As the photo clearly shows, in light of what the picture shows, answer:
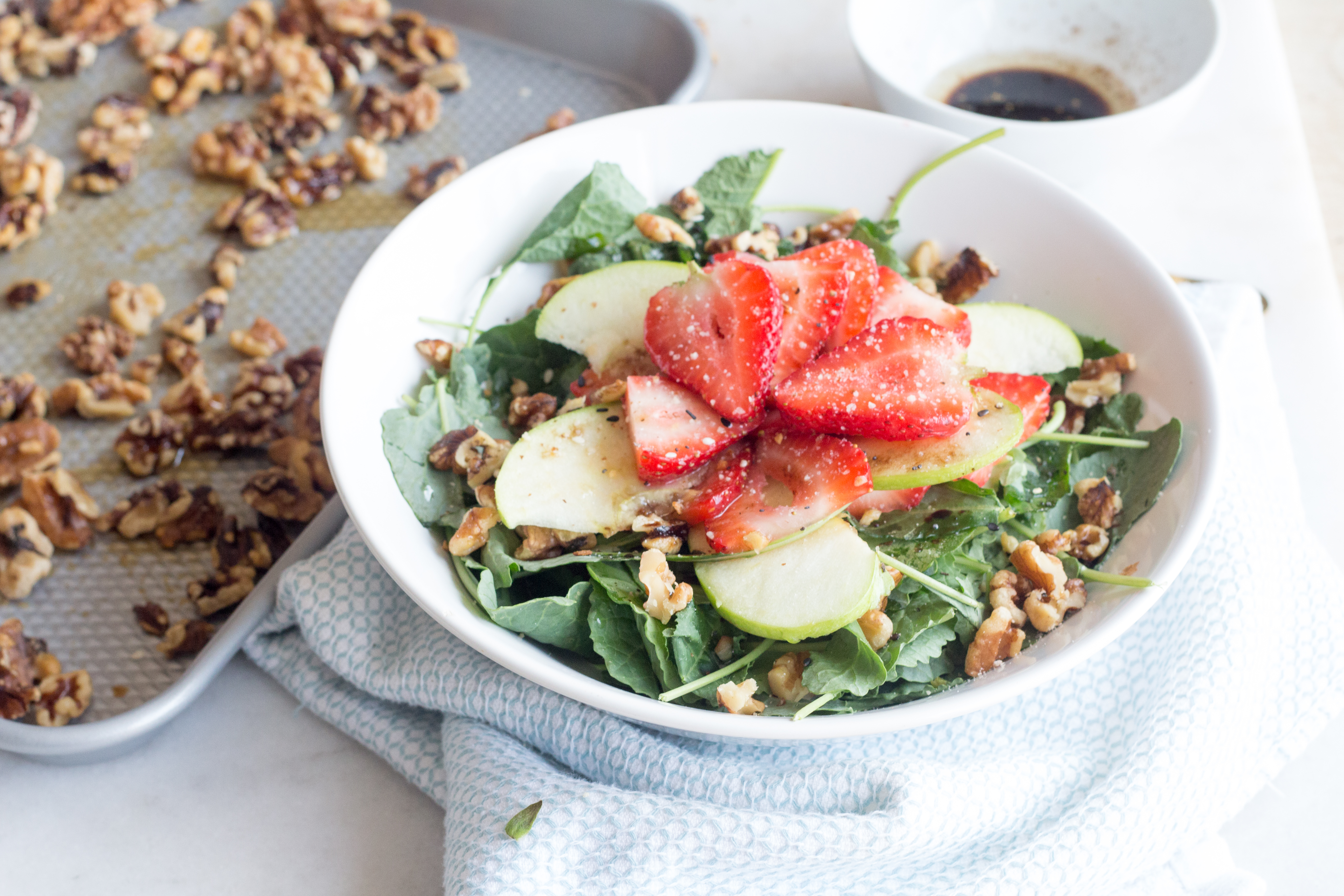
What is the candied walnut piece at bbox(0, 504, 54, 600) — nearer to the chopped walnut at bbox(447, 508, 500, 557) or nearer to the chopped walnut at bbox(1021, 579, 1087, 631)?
the chopped walnut at bbox(447, 508, 500, 557)

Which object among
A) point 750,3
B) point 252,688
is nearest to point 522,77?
point 750,3

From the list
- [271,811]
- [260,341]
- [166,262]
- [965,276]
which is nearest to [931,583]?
[965,276]

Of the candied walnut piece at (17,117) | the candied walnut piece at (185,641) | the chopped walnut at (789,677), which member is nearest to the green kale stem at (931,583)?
the chopped walnut at (789,677)

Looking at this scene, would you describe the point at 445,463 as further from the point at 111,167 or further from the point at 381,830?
the point at 111,167

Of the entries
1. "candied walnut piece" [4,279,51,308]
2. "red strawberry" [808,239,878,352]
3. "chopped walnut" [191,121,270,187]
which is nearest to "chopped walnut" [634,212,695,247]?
"red strawberry" [808,239,878,352]

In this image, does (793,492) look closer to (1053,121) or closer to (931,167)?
(931,167)

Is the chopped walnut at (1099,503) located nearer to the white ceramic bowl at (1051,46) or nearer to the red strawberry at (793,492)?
the red strawberry at (793,492)
